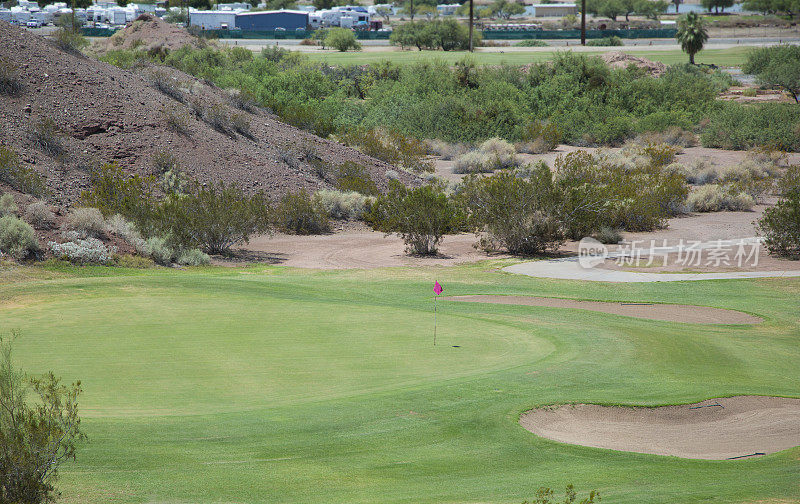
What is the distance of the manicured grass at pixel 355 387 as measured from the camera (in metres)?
7.69

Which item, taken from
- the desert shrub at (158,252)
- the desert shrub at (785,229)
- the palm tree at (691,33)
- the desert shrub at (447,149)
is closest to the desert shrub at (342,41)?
the palm tree at (691,33)

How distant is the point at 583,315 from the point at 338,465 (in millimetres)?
9607

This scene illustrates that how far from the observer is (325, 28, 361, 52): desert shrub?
3656 inches

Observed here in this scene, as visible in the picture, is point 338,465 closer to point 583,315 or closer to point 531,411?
point 531,411

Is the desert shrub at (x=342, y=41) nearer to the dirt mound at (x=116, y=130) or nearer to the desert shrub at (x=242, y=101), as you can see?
the desert shrub at (x=242, y=101)

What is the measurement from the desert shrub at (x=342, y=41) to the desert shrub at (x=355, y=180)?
59.5 m

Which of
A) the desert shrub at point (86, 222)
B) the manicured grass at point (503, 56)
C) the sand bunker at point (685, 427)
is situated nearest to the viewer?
the sand bunker at point (685, 427)

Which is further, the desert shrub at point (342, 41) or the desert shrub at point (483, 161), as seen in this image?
the desert shrub at point (342, 41)

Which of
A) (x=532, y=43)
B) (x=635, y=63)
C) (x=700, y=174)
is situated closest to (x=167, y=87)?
(x=700, y=174)

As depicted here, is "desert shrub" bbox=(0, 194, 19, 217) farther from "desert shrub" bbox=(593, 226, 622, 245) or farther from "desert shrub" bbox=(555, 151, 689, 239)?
"desert shrub" bbox=(593, 226, 622, 245)

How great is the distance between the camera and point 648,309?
61.6 feet

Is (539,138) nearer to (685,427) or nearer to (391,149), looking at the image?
(391,149)

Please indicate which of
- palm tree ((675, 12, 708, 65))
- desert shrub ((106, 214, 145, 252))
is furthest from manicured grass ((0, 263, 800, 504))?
palm tree ((675, 12, 708, 65))

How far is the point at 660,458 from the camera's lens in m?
8.92
